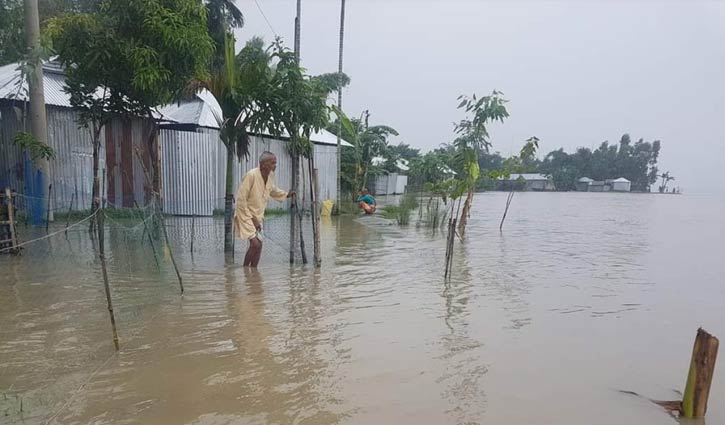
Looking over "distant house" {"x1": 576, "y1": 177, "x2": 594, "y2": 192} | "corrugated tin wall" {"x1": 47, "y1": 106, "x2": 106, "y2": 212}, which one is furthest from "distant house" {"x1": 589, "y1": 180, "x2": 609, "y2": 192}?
"corrugated tin wall" {"x1": 47, "y1": 106, "x2": 106, "y2": 212}

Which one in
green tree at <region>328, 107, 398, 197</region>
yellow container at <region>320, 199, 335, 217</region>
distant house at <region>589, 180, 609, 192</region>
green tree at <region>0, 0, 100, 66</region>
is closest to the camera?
green tree at <region>0, 0, 100, 66</region>

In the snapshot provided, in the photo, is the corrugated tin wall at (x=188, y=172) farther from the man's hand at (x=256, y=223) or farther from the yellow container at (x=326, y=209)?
the man's hand at (x=256, y=223)

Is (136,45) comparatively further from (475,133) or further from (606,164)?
(606,164)

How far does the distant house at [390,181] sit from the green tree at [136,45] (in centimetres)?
2037

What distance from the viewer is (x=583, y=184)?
7112 cm

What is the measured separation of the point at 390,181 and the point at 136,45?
2851cm

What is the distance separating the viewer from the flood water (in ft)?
11.1

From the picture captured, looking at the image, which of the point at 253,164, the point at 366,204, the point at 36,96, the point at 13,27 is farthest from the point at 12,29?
the point at 366,204

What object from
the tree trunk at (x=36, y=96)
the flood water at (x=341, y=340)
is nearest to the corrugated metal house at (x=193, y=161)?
the tree trunk at (x=36, y=96)

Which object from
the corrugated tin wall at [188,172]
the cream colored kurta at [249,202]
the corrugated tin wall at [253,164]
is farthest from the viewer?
the corrugated tin wall at [253,164]

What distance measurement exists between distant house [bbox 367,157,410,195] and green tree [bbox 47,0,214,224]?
802 inches

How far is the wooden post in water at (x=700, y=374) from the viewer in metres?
3.17

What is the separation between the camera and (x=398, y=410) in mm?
3371

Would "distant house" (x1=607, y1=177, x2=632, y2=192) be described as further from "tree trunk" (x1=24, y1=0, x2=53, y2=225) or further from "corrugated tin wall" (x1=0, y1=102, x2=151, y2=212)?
"tree trunk" (x1=24, y1=0, x2=53, y2=225)
